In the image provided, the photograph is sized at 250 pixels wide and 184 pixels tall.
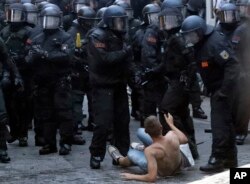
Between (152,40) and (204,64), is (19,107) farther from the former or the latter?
(204,64)

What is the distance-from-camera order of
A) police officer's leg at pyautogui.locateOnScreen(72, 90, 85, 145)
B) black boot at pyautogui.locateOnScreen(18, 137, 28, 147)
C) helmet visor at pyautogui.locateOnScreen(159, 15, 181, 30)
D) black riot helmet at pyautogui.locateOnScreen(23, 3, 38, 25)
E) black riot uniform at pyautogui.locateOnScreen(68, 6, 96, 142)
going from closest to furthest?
1. helmet visor at pyautogui.locateOnScreen(159, 15, 181, 30)
2. black boot at pyautogui.locateOnScreen(18, 137, 28, 147)
3. police officer's leg at pyautogui.locateOnScreen(72, 90, 85, 145)
4. black riot uniform at pyautogui.locateOnScreen(68, 6, 96, 142)
5. black riot helmet at pyautogui.locateOnScreen(23, 3, 38, 25)

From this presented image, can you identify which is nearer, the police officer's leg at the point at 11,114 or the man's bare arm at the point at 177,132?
the man's bare arm at the point at 177,132

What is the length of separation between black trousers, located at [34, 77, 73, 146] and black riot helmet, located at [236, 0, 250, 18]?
2929 mm

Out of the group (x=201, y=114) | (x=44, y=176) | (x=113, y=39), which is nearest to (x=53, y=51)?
(x=113, y=39)

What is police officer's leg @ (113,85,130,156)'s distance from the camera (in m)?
9.06

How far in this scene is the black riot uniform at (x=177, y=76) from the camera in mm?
9281

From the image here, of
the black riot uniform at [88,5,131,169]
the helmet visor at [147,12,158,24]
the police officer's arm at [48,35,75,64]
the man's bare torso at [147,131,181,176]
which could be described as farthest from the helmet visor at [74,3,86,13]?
the man's bare torso at [147,131,181,176]

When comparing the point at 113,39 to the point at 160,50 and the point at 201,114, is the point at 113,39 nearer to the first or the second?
the point at 160,50

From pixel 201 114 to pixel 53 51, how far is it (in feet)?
13.2

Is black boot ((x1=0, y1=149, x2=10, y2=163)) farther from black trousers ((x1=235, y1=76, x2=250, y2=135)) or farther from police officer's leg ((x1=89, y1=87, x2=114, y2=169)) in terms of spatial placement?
black trousers ((x1=235, y1=76, x2=250, y2=135))

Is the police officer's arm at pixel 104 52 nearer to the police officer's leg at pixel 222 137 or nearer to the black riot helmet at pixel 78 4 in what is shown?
the police officer's leg at pixel 222 137

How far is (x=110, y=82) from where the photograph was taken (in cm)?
888

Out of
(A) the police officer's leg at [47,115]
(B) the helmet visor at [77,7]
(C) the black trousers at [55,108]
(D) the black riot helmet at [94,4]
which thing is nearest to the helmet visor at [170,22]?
(C) the black trousers at [55,108]

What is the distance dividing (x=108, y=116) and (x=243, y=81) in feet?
7.95
